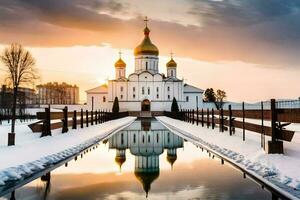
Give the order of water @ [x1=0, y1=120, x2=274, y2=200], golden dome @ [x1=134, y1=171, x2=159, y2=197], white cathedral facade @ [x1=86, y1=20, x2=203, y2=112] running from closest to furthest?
A: water @ [x1=0, y1=120, x2=274, y2=200]
golden dome @ [x1=134, y1=171, x2=159, y2=197]
white cathedral facade @ [x1=86, y1=20, x2=203, y2=112]

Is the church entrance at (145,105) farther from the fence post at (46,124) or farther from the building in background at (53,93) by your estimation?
the fence post at (46,124)

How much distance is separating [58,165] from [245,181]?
474 centimetres

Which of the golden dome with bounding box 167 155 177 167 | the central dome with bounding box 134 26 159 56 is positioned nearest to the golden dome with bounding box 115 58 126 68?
the central dome with bounding box 134 26 159 56

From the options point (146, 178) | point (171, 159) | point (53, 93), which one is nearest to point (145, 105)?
point (53, 93)

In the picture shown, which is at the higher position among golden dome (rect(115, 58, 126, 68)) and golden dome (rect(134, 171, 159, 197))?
golden dome (rect(115, 58, 126, 68))

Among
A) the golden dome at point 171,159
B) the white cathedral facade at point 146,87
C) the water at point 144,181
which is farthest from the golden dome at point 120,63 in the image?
the water at point 144,181

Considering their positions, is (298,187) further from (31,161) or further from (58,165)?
(31,161)

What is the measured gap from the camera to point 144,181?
8047 mm

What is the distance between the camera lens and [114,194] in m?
6.85

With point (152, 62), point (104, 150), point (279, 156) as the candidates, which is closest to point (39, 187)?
point (279, 156)

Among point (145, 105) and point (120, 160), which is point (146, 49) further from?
point (120, 160)

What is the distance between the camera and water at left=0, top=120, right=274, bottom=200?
266 inches

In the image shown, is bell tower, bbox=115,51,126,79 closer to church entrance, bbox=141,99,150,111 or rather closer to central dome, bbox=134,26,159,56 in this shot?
central dome, bbox=134,26,159,56

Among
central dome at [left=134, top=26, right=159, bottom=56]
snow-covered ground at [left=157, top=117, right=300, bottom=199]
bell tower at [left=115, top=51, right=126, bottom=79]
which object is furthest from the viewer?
bell tower at [left=115, top=51, right=126, bottom=79]
